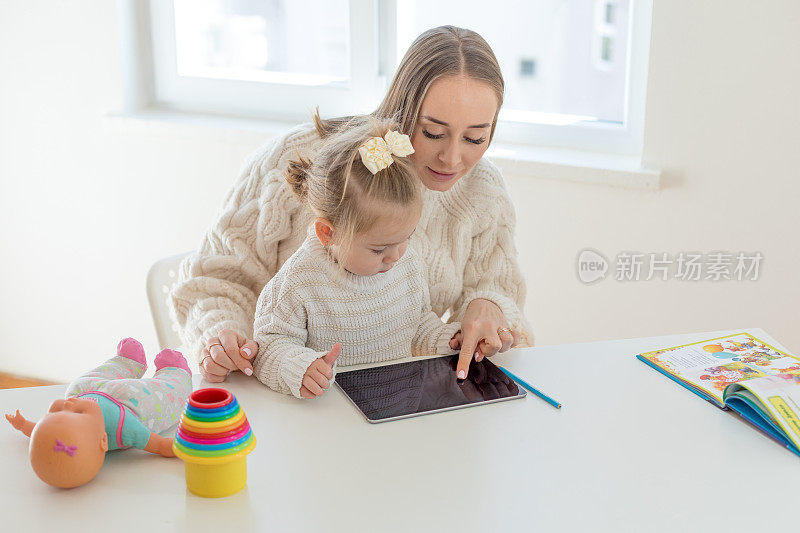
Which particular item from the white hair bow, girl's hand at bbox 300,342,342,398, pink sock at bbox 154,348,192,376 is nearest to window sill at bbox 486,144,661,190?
the white hair bow

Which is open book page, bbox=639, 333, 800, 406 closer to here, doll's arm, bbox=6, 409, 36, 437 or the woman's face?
the woman's face

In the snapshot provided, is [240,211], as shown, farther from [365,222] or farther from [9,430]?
[9,430]

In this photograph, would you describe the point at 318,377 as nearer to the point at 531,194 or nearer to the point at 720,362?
the point at 720,362

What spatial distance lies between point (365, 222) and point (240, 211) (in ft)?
1.49

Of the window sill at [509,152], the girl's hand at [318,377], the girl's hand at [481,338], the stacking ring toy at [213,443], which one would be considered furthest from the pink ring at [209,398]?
the window sill at [509,152]

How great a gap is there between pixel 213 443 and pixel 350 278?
44 cm

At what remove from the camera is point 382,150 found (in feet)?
4.11

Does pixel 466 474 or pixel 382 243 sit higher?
pixel 382 243

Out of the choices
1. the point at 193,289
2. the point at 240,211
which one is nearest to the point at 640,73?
the point at 240,211

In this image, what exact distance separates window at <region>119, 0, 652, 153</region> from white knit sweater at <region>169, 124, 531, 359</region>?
0.73 m

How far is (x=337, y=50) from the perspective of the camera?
264 centimetres

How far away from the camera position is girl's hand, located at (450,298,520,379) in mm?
1396
